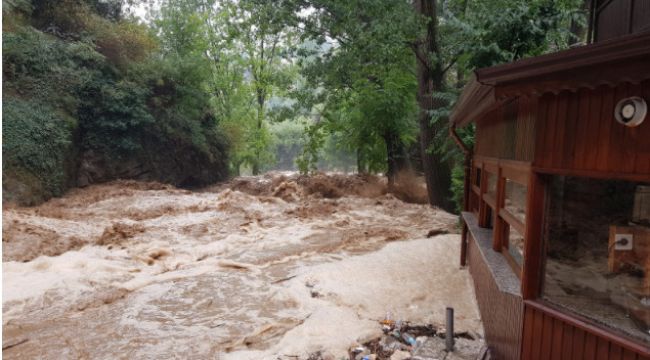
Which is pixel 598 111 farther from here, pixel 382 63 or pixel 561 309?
pixel 382 63

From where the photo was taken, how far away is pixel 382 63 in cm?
1283

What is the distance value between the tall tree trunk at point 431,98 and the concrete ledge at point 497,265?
6.12 m

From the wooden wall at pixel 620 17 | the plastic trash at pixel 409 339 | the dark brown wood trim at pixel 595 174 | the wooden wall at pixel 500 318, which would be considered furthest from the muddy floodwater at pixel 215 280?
the wooden wall at pixel 620 17

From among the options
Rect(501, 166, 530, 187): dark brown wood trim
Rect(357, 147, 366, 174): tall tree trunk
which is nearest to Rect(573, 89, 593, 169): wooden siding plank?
Rect(501, 166, 530, 187): dark brown wood trim

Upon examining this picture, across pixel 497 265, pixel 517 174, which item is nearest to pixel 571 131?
pixel 517 174

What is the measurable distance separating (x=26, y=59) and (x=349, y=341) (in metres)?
16.2

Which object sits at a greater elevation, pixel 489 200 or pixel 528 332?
pixel 489 200

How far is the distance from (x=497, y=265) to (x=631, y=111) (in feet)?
7.90

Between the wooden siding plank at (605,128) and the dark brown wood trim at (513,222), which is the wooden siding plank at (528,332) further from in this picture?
the wooden siding plank at (605,128)

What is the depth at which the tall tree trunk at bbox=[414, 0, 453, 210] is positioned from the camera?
1235 cm

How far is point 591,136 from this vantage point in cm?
298

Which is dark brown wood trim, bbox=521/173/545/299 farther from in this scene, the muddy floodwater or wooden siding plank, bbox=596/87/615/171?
the muddy floodwater

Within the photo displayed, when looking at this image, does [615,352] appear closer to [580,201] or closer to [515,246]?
[580,201]

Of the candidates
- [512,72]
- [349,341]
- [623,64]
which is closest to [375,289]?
[349,341]
